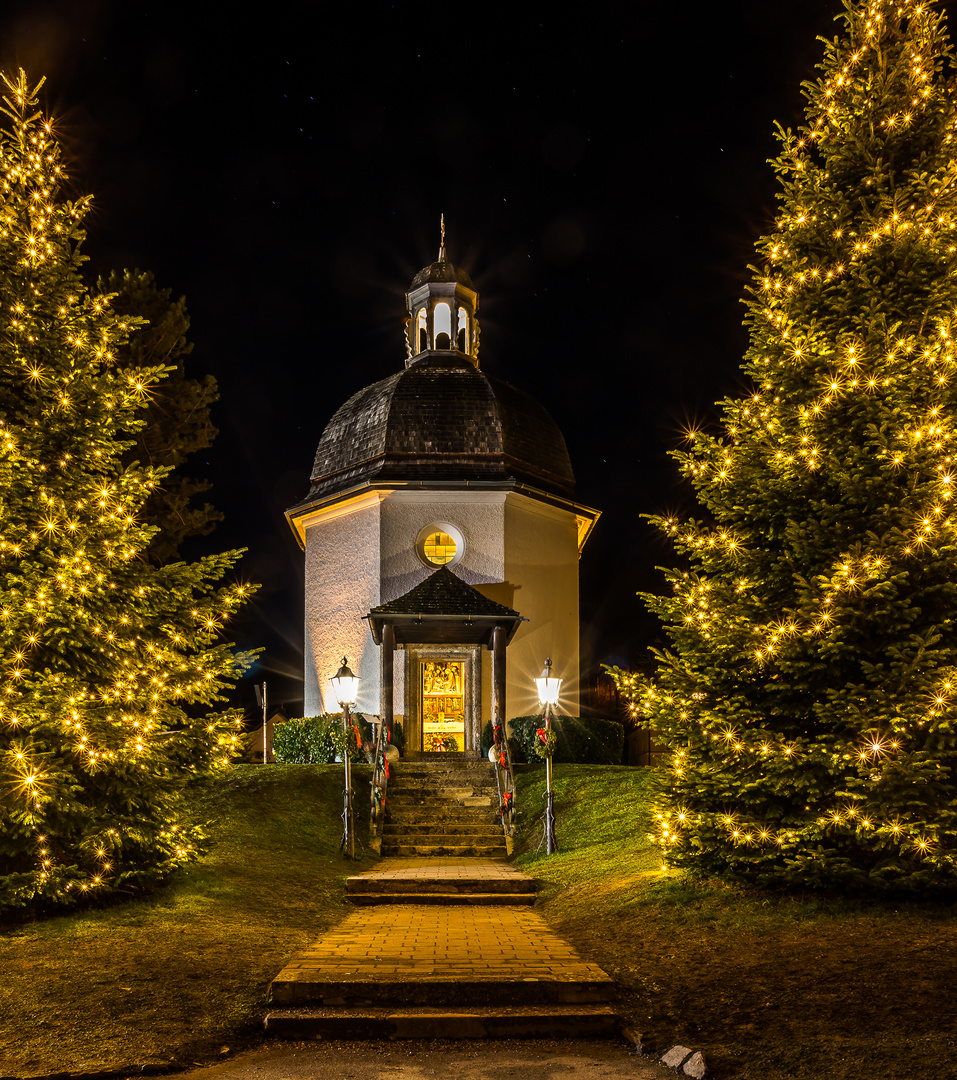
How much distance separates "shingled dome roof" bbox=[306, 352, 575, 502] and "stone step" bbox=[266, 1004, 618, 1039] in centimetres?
1478

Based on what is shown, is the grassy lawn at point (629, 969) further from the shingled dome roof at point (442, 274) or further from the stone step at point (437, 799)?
the shingled dome roof at point (442, 274)

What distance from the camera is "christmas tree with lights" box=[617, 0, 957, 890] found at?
7.16m

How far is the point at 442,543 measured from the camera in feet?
65.6

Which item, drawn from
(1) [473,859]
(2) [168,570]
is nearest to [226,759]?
(2) [168,570]

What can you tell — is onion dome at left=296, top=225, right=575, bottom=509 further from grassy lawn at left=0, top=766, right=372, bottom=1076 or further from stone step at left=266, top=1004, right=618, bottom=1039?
stone step at left=266, top=1004, right=618, bottom=1039

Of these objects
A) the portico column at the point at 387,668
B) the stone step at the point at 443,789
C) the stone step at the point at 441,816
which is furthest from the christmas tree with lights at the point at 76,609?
the portico column at the point at 387,668

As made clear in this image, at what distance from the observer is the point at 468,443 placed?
20406 mm

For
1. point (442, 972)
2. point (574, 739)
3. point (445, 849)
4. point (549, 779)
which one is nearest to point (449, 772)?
point (445, 849)

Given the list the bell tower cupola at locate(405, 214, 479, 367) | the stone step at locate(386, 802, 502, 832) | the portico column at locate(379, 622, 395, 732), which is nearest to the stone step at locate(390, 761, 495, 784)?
the stone step at locate(386, 802, 502, 832)

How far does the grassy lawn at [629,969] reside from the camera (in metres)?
4.61

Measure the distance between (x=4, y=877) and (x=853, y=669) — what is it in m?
7.51

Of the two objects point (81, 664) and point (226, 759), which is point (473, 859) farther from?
point (81, 664)

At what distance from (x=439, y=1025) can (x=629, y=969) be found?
5.85ft

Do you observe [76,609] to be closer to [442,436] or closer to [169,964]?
[169,964]
